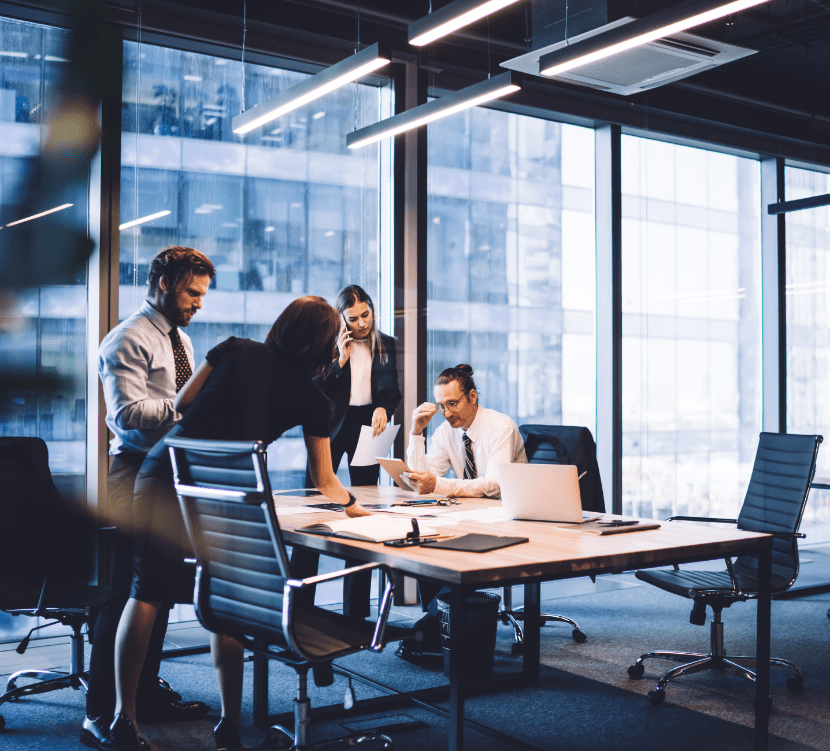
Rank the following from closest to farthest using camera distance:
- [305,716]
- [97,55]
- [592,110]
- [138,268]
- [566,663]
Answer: [97,55], [305,716], [566,663], [138,268], [592,110]

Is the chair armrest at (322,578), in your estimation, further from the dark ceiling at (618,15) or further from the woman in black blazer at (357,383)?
the dark ceiling at (618,15)

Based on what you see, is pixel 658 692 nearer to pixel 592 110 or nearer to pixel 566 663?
pixel 566 663

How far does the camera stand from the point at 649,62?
14.7 ft

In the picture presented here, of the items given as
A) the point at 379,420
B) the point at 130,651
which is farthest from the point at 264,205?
the point at 130,651

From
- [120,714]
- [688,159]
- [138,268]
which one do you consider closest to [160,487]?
[120,714]

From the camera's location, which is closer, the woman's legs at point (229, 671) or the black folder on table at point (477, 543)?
the black folder on table at point (477, 543)

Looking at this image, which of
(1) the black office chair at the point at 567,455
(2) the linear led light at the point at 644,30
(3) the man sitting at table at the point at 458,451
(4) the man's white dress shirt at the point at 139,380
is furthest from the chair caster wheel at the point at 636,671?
(2) the linear led light at the point at 644,30

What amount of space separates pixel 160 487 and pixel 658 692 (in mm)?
1959

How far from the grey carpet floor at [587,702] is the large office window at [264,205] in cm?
149

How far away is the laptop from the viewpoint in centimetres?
271

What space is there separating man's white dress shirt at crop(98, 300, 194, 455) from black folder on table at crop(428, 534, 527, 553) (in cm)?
102

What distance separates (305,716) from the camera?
232 centimetres

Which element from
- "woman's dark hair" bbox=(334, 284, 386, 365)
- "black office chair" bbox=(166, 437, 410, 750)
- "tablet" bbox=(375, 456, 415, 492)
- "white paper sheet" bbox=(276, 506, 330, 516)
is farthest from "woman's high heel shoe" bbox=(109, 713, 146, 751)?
"woman's dark hair" bbox=(334, 284, 386, 365)

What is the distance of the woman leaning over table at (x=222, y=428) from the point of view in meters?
2.40
